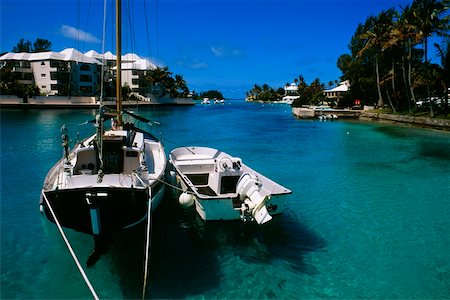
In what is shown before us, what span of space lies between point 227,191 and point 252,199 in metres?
2.41

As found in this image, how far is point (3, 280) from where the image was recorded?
29.8 feet

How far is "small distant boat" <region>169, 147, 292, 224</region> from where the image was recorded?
10.4 m

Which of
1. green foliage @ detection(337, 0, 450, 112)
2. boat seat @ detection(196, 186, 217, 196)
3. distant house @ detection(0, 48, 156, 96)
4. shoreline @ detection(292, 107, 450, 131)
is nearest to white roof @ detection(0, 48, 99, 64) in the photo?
distant house @ detection(0, 48, 156, 96)

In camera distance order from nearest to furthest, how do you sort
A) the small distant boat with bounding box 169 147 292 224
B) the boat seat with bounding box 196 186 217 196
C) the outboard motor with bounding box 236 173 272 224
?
the outboard motor with bounding box 236 173 272 224
the small distant boat with bounding box 169 147 292 224
the boat seat with bounding box 196 186 217 196

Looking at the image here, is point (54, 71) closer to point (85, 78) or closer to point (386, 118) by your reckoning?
point (85, 78)

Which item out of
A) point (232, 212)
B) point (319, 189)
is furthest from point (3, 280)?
point (319, 189)

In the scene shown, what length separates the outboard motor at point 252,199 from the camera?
9805mm

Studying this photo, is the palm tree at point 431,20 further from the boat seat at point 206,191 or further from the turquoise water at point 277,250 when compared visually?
the boat seat at point 206,191

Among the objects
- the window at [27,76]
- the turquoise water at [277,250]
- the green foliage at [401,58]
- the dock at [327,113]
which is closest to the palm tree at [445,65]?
the green foliage at [401,58]

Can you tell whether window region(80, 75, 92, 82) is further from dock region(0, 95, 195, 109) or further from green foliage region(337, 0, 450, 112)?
green foliage region(337, 0, 450, 112)

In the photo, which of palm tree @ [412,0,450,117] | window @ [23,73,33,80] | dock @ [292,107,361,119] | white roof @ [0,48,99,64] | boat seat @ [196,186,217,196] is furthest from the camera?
window @ [23,73,33,80]

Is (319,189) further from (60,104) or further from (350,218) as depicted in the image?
(60,104)

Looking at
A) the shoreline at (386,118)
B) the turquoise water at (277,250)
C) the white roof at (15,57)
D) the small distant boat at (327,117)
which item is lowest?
the turquoise water at (277,250)

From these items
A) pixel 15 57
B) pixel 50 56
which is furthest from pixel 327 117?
pixel 15 57
